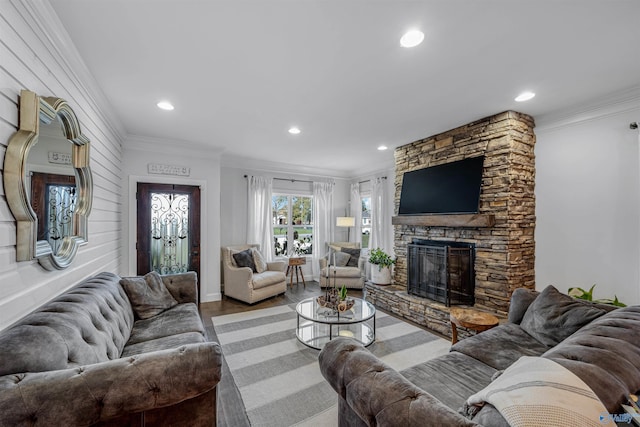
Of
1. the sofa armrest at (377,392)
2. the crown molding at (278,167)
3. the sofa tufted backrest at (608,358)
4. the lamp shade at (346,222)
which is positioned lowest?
the sofa armrest at (377,392)

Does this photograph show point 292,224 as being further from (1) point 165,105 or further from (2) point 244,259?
(1) point 165,105

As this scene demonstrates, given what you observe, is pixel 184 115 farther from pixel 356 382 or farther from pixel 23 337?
pixel 356 382

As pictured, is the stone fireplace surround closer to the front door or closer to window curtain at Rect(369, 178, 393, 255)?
window curtain at Rect(369, 178, 393, 255)

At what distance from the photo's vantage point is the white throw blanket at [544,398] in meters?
0.77

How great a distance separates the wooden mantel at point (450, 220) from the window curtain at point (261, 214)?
2790 mm

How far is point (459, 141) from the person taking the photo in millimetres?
3652

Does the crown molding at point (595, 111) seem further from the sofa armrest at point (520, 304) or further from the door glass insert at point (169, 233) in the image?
the door glass insert at point (169, 233)

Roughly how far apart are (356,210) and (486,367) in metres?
4.89

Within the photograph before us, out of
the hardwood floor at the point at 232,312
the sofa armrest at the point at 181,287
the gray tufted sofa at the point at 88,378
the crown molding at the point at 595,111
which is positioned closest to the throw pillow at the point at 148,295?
the sofa armrest at the point at 181,287

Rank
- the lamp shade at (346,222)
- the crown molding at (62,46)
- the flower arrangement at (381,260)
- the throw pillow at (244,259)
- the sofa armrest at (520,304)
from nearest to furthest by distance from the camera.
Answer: the crown molding at (62,46)
the sofa armrest at (520,304)
the flower arrangement at (381,260)
the throw pillow at (244,259)
the lamp shade at (346,222)

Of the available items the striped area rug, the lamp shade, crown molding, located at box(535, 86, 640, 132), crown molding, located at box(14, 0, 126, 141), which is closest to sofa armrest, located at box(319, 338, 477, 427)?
the striped area rug

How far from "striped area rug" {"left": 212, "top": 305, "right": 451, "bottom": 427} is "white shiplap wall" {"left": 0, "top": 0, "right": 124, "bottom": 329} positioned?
5.07ft

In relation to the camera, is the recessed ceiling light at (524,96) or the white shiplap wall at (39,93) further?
the recessed ceiling light at (524,96)

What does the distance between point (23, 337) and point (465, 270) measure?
396 cm
